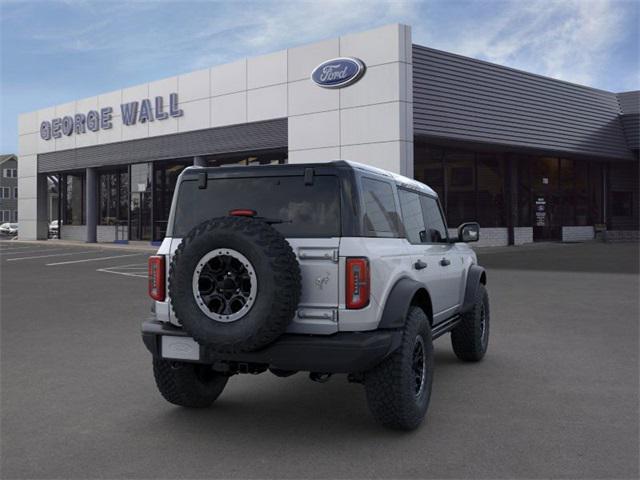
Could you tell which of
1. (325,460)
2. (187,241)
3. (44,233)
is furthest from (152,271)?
(44,233)

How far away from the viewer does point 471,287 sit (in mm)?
6387

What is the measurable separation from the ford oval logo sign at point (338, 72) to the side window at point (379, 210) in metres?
17.5

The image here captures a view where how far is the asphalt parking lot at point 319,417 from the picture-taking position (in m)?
3.76

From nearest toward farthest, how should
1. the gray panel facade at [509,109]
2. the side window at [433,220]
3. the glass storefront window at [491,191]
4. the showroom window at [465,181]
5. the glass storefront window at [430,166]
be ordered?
Result: the side window at [433,220]
the gray panel facade at [509,109]
the glass storefront window at [430,166]
the showroom window at [465,181]
the glass storefront window at [491,191]

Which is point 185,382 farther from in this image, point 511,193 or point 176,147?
point 511,193

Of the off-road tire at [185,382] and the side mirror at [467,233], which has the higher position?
the side mirror at [467,233]

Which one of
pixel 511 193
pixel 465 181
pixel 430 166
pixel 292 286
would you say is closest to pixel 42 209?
pixel 430 166

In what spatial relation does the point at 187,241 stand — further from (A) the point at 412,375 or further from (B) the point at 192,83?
(B) the point at 192,83

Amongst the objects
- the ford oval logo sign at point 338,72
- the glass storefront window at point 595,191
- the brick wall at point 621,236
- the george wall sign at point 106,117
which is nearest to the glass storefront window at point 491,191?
the glass storefront window at point 595,191

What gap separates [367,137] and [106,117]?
1639cm

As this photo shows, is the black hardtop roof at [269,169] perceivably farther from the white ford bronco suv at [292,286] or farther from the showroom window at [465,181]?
the showroom window at [465,181]

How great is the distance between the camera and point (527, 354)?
6.82 meters

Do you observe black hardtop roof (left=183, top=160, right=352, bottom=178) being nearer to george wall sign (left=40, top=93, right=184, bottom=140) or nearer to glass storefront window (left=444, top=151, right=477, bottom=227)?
glass storefront window (left=444, top=151, right=477, bottom=227)

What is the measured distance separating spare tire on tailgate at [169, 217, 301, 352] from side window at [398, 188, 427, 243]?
1.42 meters
